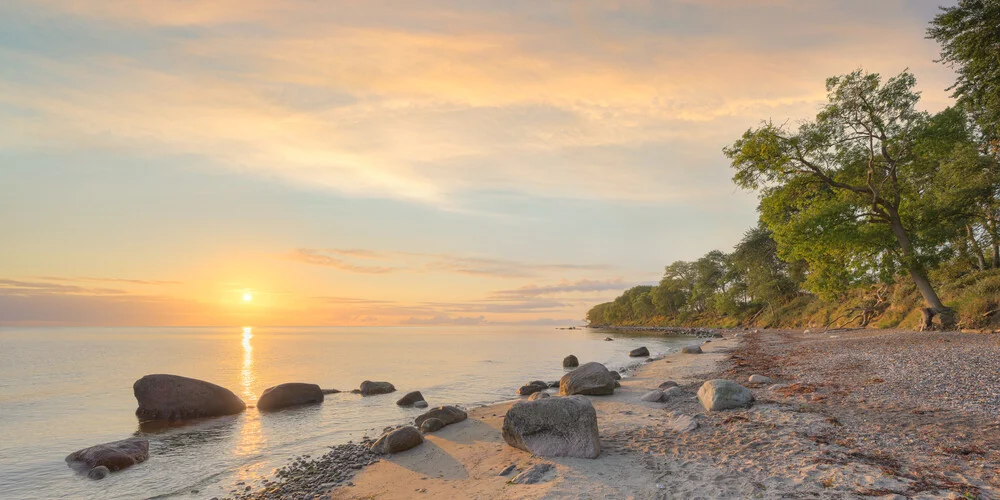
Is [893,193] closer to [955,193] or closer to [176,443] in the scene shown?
[955,193]

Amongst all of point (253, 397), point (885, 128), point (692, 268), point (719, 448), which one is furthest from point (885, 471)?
point (692, 268)

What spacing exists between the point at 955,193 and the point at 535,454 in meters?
31.3

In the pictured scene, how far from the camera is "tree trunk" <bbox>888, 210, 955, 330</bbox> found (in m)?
26.6

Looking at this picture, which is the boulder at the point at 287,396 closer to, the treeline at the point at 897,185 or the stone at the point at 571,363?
the stone at the point at 571,363

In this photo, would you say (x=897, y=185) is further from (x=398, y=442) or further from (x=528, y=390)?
(x=398, y=442)

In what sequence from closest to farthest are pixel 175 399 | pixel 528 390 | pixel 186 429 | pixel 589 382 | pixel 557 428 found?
1. pixel 557 428
2. pixel 186 429
3. pixel 589 382
4. pixel 175 399
5. pixel 528 390

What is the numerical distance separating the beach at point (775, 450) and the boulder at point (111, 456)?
7745 mm

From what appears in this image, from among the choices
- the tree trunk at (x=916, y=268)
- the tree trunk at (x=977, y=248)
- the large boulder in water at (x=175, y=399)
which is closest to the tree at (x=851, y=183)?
the tree trunk at (x=916, y=268)

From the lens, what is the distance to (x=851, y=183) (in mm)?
30609

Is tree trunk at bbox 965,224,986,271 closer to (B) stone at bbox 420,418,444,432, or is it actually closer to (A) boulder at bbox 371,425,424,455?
(B) stone at bbox 420,418,444,432

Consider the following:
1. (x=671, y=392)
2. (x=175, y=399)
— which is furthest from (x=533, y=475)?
(x=175, y=399)

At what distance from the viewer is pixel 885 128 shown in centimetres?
2778

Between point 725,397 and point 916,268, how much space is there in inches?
992

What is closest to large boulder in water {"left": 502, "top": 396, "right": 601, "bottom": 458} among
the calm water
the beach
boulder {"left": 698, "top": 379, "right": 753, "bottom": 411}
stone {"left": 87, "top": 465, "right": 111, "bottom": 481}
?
the beach
